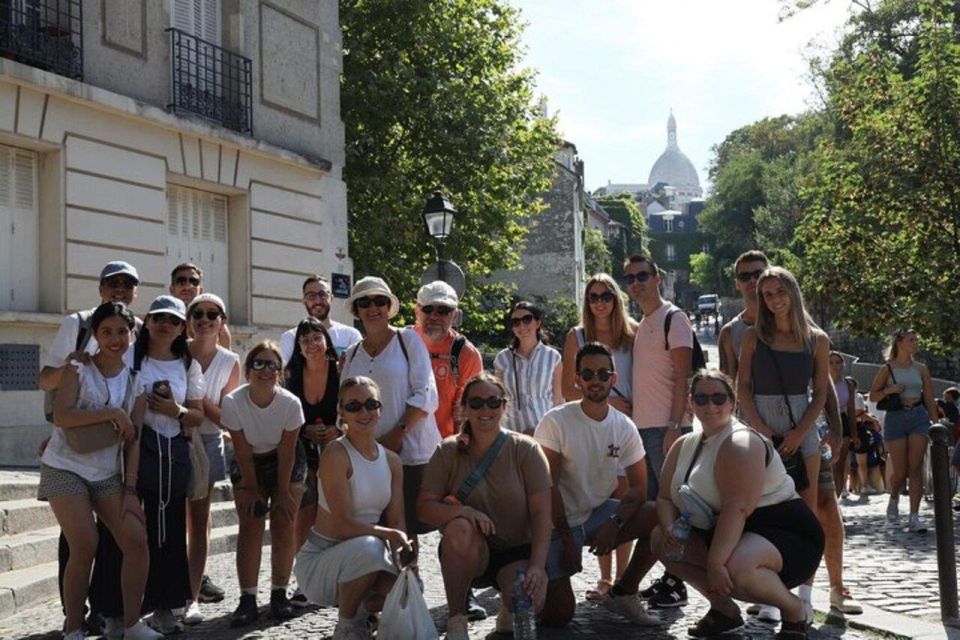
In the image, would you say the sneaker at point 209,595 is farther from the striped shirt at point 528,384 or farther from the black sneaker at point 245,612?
the striped shirt at point 528,384

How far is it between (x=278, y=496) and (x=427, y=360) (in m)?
1.21

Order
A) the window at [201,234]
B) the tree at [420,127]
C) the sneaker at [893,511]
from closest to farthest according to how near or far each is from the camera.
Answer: the sneaker at [893,511] < the window at [201,234] < the tree at [420,127]

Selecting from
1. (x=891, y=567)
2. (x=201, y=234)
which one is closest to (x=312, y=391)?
(x=891, y=567)

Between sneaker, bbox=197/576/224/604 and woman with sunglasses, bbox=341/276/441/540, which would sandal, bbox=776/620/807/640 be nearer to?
woman with sunglasses, bbox=341/276/441/540

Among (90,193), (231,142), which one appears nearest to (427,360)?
(90,193)

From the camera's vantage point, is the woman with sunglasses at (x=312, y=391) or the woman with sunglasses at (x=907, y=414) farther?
the woman with sunglasses at (x=907, y=414)

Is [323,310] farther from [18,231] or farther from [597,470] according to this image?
[18,231]

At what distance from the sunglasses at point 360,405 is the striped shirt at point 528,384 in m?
2.55

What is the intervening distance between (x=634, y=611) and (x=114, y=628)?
9.34ft

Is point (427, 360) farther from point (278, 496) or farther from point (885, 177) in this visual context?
point (885, 177)

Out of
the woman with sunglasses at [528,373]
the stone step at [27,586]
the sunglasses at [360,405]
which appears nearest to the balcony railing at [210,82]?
the woman with sunglasses at [528,373]

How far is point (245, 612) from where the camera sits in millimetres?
7211

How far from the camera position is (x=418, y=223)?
25969 mm

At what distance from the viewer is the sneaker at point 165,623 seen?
23.0 ft
